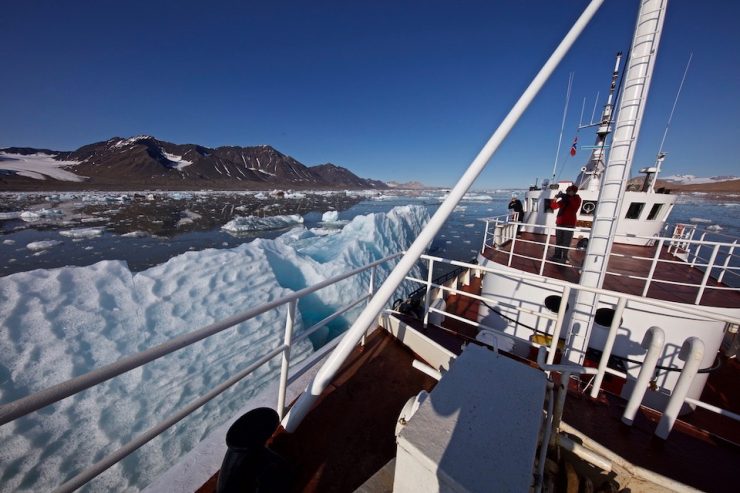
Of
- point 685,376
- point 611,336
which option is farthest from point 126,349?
point 685,376

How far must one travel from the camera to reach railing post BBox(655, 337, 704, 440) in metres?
1.69

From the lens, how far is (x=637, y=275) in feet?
17.8

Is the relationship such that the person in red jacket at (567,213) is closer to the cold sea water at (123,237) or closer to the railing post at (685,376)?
the railing post at (685,376)

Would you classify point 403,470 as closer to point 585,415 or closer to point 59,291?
point 585,415

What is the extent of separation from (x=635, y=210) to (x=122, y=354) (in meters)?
12.6

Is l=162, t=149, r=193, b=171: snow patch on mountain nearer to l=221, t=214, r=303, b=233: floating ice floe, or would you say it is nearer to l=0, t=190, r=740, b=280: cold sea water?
l=0, t=190, r=740, b=280: cold sea water

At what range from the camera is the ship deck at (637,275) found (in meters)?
4.23

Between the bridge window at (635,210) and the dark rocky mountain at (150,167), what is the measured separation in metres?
98.2

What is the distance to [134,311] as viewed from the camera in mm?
4656

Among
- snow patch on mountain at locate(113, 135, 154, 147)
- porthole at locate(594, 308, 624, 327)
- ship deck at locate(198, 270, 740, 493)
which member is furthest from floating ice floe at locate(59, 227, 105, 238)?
snow patch on mountain at locate(113, 135, 154, 147)

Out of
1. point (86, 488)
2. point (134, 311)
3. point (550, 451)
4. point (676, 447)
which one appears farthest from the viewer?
point (134, 311)

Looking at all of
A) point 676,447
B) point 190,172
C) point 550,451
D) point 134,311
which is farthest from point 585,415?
point 190,172

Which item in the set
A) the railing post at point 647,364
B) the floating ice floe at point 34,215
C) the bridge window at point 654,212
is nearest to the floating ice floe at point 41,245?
the floating ice floe at point 34,215

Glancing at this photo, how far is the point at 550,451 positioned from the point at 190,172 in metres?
143
